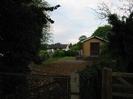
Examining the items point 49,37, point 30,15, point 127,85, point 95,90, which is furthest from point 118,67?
point 49,37

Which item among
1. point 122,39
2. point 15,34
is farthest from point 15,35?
point 122,39

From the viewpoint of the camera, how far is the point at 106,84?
7211 millimetres

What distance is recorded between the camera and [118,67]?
41.9 feet

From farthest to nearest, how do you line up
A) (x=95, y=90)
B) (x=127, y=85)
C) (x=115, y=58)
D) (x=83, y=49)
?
1. (x=83, y=49)
2. (x=115, y=58)
3. (x=95, y=90)
4. (x=127, y=85)

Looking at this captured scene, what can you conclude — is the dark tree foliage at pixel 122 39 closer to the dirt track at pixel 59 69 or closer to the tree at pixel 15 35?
Answer: the dirt track at pixel 59 69

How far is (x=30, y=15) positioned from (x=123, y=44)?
4.95 metres

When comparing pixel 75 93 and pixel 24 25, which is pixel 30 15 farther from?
pixel 75 93

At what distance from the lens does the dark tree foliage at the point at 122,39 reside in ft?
42.2

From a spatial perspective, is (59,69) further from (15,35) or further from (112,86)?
(112,86)

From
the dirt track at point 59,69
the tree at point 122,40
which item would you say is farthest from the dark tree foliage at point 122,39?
the dirt track at point 59,69

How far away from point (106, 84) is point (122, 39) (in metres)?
6.30

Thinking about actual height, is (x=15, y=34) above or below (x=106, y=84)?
above

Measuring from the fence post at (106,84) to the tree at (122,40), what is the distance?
5.56 meters

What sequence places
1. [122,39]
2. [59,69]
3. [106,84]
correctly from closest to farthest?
[106,84]
[122,39]
[59,69]
